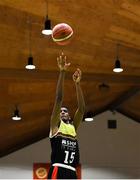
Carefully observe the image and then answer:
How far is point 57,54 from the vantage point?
9.75 metres

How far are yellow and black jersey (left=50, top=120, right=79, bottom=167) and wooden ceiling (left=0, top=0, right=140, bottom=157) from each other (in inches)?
156

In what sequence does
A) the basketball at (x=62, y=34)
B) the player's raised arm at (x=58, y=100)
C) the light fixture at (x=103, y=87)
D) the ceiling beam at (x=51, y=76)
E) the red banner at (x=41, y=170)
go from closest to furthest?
the player's raised arm at (x=58, y=100) < the basketball at (x=62, y=34) < the ceiling beam at (x=51, y=76) < the light fixture at (x=103, y=87) < the red banner at (x=41, y=170)

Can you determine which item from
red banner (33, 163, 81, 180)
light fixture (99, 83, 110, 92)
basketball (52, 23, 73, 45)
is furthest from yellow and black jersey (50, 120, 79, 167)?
red banner (33, 163, 81, 180)

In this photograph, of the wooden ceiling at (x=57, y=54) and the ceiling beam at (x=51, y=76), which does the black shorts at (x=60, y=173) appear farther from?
the ceiling beam at (x=51, y=76)

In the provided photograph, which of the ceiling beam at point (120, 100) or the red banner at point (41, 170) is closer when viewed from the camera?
the ceiling beam at point (120, 100)

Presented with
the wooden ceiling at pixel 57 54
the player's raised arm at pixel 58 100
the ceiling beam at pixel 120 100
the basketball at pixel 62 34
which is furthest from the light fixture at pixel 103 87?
the player's raised arm at pixel 58 100

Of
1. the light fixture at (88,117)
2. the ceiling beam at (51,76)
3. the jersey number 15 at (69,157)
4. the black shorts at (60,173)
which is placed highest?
the ceiling beam at (51,76)

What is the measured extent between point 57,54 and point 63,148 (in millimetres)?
5965

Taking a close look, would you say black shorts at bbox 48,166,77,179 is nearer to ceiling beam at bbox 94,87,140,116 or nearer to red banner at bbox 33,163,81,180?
ceiling beam at bbox 94,87,140,116

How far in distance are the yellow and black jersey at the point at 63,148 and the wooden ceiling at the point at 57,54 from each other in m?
3.97

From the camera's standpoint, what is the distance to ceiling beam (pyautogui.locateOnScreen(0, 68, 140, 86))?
32.8ft

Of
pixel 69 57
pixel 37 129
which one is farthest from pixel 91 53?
pixel 37 129

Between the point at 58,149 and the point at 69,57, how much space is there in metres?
6.27

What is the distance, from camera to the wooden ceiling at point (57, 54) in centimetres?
788
